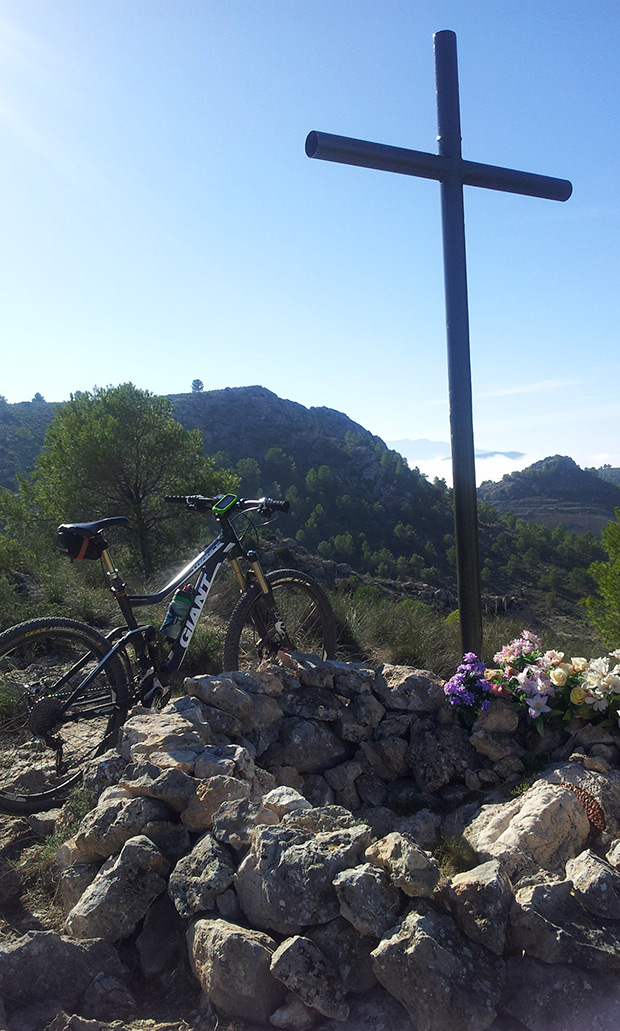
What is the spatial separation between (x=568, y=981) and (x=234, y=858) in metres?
1.19

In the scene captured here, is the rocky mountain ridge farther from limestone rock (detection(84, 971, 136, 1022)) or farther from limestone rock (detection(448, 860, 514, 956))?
limestone rock (detection(84, 971, 136, 1022))

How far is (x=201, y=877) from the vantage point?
2330mm

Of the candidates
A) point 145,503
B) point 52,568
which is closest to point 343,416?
point 145,503

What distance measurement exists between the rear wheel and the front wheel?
3.06 feet

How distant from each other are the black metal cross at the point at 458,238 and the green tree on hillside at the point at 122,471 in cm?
1189

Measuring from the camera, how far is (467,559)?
4.35 metres

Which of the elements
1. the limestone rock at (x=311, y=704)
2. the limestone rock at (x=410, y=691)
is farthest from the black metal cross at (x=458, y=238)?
the limestone rock at (x=311, y=704)

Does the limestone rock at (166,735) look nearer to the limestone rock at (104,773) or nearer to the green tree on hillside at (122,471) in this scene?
the limestone rock at (104,773)

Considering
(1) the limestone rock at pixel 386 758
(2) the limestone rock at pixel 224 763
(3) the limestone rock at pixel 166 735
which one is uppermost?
(3) the limestone rock at pixel 166 735

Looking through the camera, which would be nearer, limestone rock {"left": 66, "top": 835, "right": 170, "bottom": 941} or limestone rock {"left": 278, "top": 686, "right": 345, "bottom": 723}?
limestone rock {"left": 66, "top": 835, "right": 170, "bottom": 941}

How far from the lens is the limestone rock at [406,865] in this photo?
213cm

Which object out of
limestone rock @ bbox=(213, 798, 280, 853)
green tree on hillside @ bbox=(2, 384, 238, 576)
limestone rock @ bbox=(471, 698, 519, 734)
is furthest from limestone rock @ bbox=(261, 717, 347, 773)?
→ green tree on hillside @ bbox=(2, 384, 238, 576)

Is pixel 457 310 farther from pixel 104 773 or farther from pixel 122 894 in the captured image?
pixel 122 894

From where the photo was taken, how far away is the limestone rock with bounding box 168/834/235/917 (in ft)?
7.43
